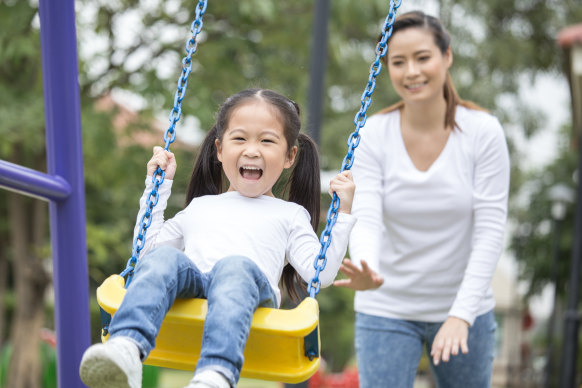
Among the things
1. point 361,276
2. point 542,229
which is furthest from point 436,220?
point 542,229

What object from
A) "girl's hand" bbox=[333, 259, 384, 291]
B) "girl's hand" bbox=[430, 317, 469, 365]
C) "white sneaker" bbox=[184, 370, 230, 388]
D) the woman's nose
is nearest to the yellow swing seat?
"white sneaker" bbox=[184, 370, 230, 388]

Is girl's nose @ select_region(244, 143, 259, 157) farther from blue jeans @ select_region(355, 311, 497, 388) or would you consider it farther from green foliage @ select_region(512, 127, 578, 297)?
green foliage @ select_region(512, 127, 578, 297)

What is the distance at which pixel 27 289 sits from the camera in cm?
926

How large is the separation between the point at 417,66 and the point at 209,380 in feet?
4.47

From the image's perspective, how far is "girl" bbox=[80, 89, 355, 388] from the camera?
177cm

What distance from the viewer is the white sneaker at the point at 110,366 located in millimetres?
1621

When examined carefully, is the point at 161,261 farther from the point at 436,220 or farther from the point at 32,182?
the point at 436,220

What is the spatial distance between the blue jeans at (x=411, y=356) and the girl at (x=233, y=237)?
0.38 meters

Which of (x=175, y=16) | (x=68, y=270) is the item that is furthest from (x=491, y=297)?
(x=175, y=16)

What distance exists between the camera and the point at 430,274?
2641mm

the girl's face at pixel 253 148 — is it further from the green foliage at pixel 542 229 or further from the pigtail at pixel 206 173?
the green foliage at pixel 542 229

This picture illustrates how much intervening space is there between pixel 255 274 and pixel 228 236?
0.62 ft

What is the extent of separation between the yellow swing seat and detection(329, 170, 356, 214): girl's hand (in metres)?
0.35

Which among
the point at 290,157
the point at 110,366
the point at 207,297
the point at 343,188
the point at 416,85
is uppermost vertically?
the point at 416,85
